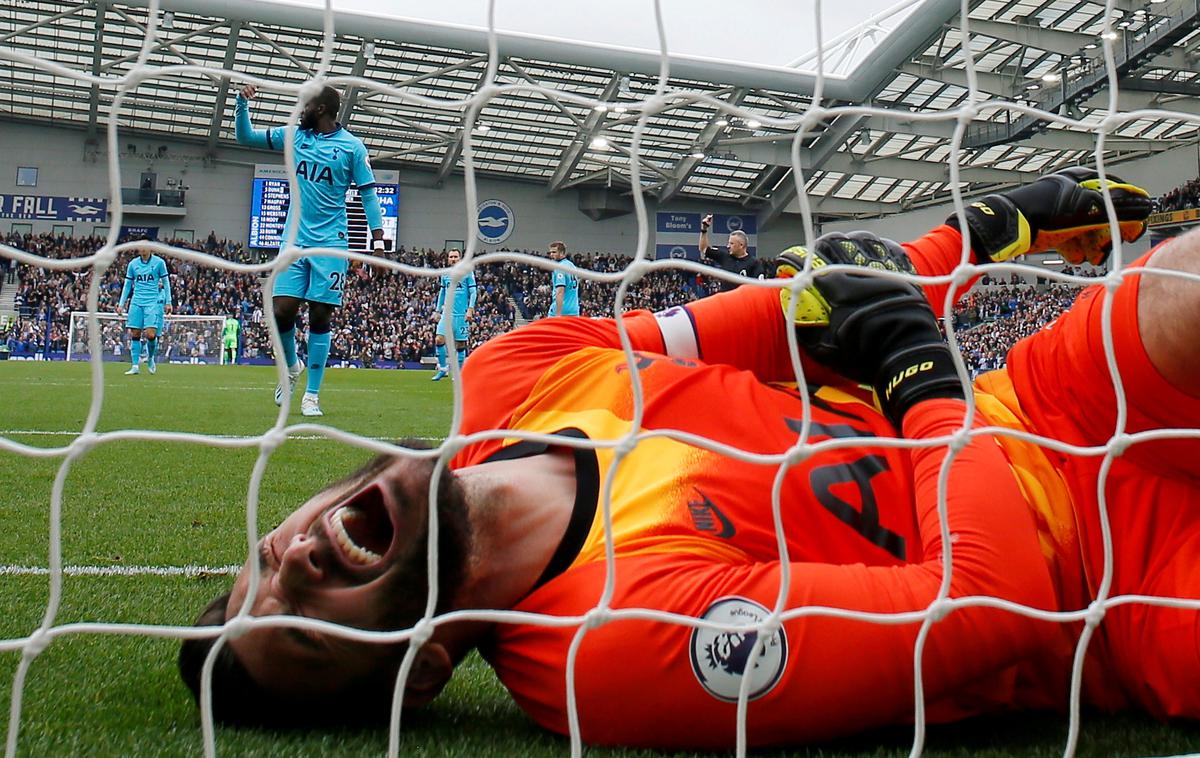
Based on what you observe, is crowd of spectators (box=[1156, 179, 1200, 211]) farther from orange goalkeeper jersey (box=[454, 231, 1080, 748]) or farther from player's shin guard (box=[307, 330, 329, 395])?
orange goalkeeper jersey (box=[454, 231, 1080, 748])

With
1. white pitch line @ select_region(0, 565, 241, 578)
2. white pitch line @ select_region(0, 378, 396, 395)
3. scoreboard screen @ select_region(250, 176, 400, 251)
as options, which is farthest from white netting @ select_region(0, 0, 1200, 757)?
scoreboard screen @ select_region(250, 176, 400, 251)

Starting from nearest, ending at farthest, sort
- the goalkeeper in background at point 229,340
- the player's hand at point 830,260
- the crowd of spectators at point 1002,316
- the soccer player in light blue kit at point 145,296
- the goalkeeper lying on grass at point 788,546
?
the goalkeeper lying on grass at point 788,546 < the player's hand at point 830,260 < the soccer player in light blue kit at point 145,296 < the goalkeeper in background at point 229,340 < the crowd of spectators at point 1002,316

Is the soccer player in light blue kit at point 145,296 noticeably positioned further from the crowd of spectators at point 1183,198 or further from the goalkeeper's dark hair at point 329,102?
the crowd of spectators at point 1183,198

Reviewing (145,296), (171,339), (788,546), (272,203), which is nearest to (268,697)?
(788,546)

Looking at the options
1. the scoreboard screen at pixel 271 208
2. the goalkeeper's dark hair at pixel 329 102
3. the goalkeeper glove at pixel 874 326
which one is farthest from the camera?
the scoreboard screen at pixel 271 208

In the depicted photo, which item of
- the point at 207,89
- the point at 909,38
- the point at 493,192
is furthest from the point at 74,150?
the point at 909,38

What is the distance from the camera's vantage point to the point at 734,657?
104cm

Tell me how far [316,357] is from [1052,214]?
496cm

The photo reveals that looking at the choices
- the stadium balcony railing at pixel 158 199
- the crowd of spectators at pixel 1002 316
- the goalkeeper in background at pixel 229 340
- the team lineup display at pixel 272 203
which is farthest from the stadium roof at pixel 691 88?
the goalkeeper in background at pixel 229 340

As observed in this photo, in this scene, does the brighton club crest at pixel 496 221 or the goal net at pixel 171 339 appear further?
the brighton club crest at pixel 496 221

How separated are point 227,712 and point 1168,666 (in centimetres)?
115

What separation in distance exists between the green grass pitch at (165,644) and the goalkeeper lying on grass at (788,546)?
0.05 metres

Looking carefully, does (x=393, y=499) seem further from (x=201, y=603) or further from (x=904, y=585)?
(x=201, y=603)

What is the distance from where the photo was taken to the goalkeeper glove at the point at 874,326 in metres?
1.33
